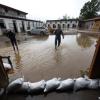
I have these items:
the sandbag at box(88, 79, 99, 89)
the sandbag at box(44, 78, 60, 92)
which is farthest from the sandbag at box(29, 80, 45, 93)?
the sandbag at box(88, 79, 99, 89)

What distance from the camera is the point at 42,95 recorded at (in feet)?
8.11

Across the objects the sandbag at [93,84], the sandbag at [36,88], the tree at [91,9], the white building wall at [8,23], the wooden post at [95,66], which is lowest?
the sandbag at [36,88]

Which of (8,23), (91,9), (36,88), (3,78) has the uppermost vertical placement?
(91,9)

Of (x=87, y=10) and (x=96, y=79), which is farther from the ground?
(x=87, y=10)

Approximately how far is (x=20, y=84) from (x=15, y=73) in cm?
110

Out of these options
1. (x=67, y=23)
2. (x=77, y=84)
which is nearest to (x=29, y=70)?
(x=77, y=84)

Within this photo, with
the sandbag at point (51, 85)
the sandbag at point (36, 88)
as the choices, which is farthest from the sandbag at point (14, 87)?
the sandbag at point (51, 85)

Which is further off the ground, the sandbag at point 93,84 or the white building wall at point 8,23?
the white building wall at point 8,23

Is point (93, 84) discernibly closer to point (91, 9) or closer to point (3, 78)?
point (3, 78)

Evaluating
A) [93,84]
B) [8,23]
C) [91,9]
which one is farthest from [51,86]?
[91,9]

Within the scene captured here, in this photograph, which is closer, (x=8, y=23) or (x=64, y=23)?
(x=8, y=23)

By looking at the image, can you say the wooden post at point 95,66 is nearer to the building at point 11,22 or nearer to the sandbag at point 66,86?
the sandbag at point 66,86

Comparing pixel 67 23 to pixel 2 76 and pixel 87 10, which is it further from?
pixel 2 76

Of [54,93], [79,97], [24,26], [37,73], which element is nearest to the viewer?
[79,97]
